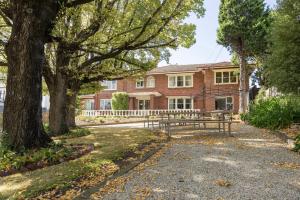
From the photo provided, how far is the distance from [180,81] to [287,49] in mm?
24700

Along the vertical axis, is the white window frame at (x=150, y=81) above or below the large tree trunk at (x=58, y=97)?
above

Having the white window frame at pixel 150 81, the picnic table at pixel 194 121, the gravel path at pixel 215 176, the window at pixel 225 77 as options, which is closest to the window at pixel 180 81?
the white window frame at pixel 150 81

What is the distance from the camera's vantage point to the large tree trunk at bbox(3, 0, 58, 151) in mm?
8148

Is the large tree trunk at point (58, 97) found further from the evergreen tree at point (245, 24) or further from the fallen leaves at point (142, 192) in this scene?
the evergreen tree at point (245, 24)

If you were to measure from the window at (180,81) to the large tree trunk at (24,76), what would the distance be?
103 feet

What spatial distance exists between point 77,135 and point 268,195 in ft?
35.2

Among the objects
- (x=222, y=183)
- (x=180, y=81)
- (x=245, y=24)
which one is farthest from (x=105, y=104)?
(x=222, y=183)

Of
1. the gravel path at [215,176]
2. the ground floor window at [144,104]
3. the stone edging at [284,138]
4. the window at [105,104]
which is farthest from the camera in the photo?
the window at [105,104]

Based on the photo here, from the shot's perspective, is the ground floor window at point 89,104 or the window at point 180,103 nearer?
the window at point 180,103

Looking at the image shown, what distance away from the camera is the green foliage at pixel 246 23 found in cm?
2737

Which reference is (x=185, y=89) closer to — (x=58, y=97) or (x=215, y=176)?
(x=58, y=97)

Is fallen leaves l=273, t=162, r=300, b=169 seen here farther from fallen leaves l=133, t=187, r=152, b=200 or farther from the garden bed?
the garden bed

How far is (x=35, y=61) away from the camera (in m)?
8.35

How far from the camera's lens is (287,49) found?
1468cm
